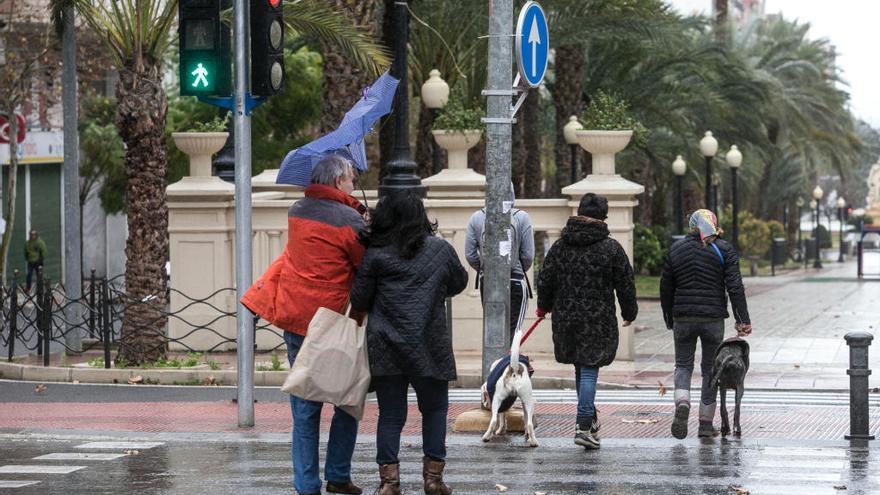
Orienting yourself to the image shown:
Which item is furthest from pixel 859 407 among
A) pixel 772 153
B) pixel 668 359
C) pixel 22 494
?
pixel 772 153

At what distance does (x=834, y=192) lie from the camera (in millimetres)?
151875

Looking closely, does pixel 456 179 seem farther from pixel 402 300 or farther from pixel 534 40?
pixel 402 300

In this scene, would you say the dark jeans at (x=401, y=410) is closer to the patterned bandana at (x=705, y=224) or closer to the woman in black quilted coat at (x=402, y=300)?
the woman in black quilted coat at (x=402, y=300)

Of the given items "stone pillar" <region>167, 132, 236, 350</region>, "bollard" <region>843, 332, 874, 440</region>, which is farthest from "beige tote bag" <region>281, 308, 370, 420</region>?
"stone pillar" <region>167, 132, 236, 350</region>

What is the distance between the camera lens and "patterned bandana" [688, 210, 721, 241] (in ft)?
35.4

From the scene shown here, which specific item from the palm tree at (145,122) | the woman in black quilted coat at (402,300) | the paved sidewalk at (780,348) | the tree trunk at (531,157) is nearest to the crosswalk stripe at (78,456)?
the woman in black quilted coat at (402,300)

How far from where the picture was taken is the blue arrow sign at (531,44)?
11.1 m

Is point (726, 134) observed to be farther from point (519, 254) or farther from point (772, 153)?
point (519, 254)

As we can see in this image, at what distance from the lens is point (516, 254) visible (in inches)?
496

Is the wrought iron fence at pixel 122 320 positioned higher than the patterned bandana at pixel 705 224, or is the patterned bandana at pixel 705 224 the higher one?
the patterned bandana at pixel 705 224

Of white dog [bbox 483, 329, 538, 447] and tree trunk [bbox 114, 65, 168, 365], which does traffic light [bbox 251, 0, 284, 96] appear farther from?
tree trunk [bbox 114, 65, 168, 365]

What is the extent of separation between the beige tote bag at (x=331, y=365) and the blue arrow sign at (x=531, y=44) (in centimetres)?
362

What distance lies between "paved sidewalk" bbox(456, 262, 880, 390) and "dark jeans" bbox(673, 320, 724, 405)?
3721 millimetres

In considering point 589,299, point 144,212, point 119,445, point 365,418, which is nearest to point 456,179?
point 144,212
